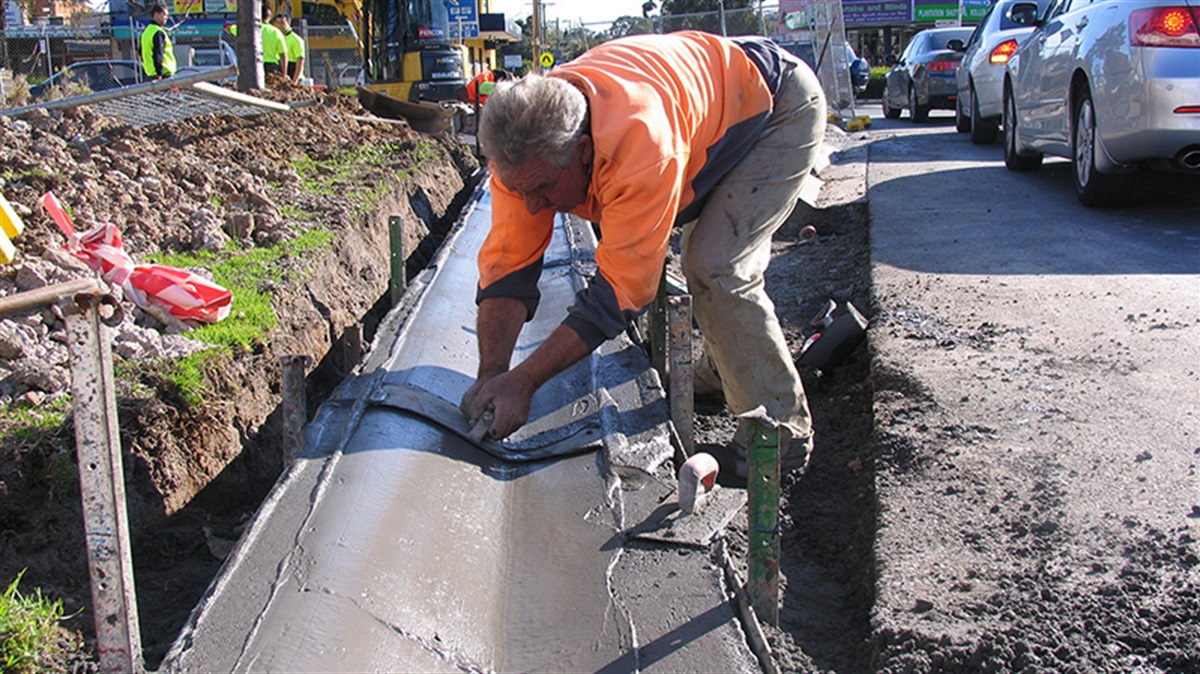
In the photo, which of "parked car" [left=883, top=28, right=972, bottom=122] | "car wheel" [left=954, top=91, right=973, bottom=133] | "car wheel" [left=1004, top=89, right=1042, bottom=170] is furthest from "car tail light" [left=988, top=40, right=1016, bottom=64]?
"parked car" [left=883, top=28, right=972, bottom=122]

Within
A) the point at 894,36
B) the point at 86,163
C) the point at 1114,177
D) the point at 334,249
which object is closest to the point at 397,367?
the point at 334,249

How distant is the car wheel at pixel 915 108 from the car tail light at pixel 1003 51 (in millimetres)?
5235

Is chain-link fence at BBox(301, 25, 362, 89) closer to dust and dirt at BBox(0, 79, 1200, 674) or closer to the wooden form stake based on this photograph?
dust and dirt at BBox(0, 79, 1200, 674)

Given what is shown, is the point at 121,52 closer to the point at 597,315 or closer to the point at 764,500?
the point at 597,315

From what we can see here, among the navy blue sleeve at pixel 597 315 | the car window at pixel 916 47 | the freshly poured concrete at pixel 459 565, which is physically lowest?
the freshly poured concrete at pixel 459 565

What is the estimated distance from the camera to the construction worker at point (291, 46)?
639 inches

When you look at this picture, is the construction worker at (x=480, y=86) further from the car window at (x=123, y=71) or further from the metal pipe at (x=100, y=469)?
the metal pipe at (x=100, y=469)

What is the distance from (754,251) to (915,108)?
13.1 meters

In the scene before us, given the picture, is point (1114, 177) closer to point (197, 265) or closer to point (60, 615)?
point (197, 265)

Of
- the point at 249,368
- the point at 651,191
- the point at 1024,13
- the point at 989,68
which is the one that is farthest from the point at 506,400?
the point at 989,68

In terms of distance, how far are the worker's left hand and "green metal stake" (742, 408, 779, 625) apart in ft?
2.42

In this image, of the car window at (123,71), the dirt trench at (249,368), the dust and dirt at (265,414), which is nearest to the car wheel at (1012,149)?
the dirt trench at (249,368)

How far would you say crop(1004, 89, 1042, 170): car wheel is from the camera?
875cm

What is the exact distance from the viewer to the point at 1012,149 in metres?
8.82
